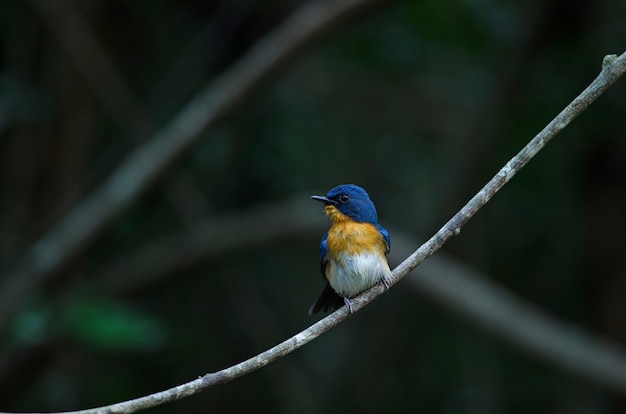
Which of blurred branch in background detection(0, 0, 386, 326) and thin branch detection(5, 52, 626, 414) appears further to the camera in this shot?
blurred branch in background detection(0, 0, 386, 326)

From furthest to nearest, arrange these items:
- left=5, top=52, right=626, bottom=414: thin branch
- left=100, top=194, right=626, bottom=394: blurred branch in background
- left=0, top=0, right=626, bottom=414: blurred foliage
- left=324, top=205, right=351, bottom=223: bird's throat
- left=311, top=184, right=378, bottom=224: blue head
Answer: left=0, top=0, right=626, bottom=414: blurred foliage
left=100, top=194, right=626, bottom=394: blurred branch in background
left=324, top=205, right=351, bottom=223: bird's throat
left=311, top=184, right=378, bottom=224: blue head
left=5, top=52, right=626, bottom=414: thin branch

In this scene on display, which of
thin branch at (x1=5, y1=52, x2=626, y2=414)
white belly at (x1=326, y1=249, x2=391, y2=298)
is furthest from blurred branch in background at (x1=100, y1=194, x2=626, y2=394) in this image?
thin branch at (x1=5, y1=52, x2=626, y2=414)

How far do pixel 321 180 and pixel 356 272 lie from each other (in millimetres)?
4601

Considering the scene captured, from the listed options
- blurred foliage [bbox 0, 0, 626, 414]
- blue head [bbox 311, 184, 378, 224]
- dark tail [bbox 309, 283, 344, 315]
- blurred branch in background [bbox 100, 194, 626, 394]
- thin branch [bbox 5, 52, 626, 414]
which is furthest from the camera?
blurred foliage [bbox 0, 0, 626, 414]

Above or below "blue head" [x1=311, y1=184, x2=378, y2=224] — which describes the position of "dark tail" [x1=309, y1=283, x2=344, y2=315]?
below

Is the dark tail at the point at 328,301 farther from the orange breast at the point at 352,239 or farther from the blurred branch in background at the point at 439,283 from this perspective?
the blurred branch in background at the point at 439,283

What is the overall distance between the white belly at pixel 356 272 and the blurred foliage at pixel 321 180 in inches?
90.2

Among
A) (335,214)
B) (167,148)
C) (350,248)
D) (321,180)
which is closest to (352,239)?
(350,248)

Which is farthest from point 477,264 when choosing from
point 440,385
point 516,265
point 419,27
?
point 419,27

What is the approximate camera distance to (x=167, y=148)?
6078 millimetres

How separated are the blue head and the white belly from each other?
0.17 meters

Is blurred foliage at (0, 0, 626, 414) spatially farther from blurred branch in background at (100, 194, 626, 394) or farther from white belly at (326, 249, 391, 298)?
white belly at (326, 249, 391, 298)

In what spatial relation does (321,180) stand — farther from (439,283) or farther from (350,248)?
(350,248)

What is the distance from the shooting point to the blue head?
11.4ft
